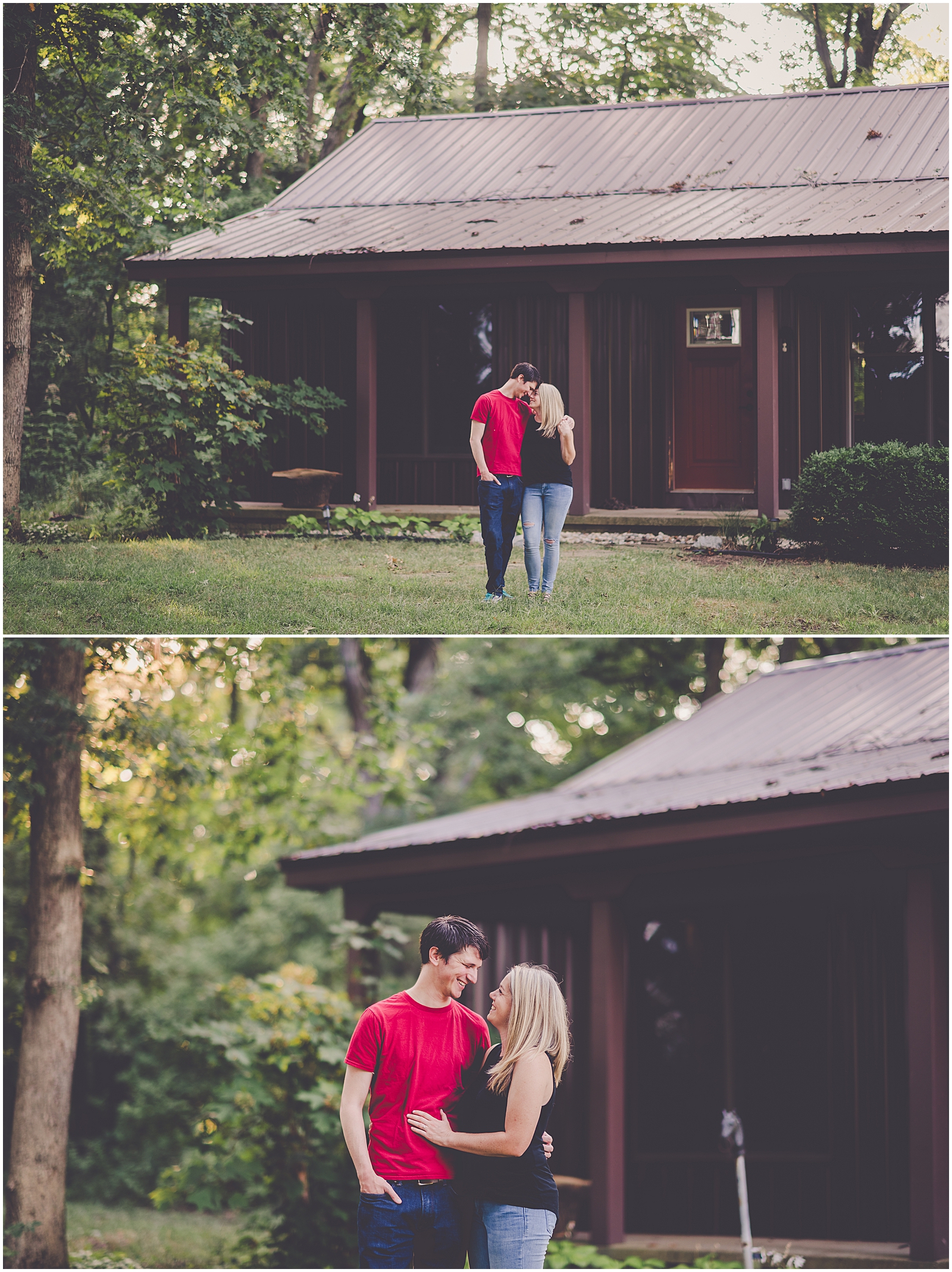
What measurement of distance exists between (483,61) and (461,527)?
57.6ft

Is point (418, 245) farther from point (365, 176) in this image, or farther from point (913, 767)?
point (913, 767)

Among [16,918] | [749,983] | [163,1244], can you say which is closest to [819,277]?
[749,983]

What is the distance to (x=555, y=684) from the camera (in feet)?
75.5

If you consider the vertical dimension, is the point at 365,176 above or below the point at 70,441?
above

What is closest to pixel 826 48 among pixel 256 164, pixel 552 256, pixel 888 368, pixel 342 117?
pixel 342 117

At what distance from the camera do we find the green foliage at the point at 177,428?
13.4 meters

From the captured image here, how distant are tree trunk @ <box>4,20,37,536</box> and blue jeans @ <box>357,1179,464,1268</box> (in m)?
10.5

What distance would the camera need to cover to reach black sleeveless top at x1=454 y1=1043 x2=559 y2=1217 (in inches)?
165

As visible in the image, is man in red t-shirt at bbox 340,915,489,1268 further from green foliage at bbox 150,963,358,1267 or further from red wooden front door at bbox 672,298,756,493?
red wooden front door at bbox 672,298,756,493

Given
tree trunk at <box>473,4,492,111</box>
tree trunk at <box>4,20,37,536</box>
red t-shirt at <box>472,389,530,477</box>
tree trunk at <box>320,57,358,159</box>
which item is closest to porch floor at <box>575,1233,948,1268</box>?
red t-shirt at <box>472,389,530,477</box>

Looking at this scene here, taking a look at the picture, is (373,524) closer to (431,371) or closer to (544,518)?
(431,371)

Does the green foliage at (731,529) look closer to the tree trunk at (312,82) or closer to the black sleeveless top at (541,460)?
the black sleeveless top at (541,460)

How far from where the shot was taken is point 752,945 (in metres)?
10.6

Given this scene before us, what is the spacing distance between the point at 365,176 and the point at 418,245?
4442 mm
